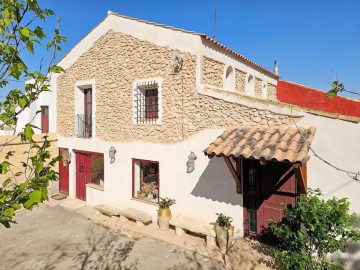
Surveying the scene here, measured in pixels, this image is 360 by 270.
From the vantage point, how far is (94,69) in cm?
1152

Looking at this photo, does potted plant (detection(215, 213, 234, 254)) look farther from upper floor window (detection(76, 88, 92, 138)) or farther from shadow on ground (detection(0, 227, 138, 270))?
upper floor window (detection(76, 88, 92, 138))

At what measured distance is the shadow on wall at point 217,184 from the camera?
25.0ft

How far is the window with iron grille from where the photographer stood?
9.91 metres

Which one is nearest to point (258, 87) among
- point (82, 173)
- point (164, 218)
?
point (164, 218)

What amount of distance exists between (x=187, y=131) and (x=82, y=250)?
17.1 ft

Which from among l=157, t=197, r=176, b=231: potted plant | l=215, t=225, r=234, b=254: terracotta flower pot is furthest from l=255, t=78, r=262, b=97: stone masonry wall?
l=215, t=225, r=234, b=254: terracotta flower pot

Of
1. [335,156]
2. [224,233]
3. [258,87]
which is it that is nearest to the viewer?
[335,156]

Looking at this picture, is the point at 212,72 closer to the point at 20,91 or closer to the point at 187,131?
the point at 187,131

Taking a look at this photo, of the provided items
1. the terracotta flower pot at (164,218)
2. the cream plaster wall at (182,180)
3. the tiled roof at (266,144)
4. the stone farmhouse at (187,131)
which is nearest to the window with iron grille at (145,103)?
the stone farmhouse at (187,131)

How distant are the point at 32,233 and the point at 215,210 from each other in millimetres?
6907

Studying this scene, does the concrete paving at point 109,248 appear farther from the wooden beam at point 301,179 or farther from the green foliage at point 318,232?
the wooden beam at point 301,179

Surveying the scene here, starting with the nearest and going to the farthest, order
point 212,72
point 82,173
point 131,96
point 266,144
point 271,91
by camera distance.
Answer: point 266,144 → point 212,72 → point 131,96 → point 82,173 → point 271,91

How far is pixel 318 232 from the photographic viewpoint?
508cm

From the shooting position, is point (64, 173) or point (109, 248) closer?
point (109, 248)
